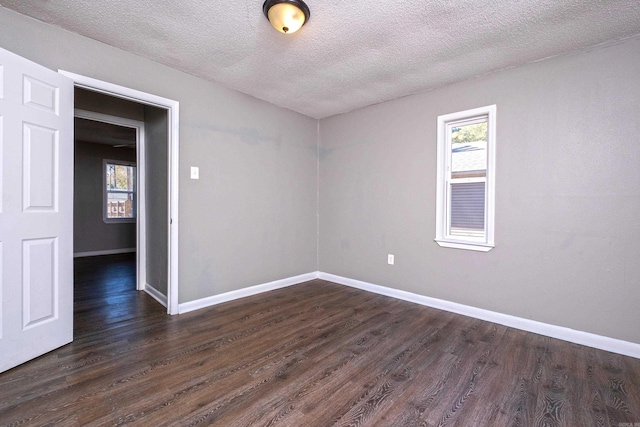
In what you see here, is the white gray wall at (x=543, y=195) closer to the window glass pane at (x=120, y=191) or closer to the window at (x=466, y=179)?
the window at (x=466, y=179)

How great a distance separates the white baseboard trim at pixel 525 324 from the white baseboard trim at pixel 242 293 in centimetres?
98

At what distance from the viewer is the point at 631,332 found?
2.22 meters

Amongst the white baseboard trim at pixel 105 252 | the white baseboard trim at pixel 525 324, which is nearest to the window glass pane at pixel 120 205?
the white baseboard trim at pixel 105 252

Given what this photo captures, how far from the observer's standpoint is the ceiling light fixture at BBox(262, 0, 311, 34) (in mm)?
1853

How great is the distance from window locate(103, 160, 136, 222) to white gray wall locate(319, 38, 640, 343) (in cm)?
624

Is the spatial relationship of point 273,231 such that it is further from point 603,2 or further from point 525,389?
point 603,2

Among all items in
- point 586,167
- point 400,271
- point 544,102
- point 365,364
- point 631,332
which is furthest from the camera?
point 400,271

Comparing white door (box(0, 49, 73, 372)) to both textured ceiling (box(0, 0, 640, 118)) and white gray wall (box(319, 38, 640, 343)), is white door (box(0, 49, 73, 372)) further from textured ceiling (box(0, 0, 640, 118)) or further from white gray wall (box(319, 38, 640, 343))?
white gray wall (box(319, 38, 640, 343))

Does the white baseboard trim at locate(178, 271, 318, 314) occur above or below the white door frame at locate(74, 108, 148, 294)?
below

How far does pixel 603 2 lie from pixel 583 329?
242 cm

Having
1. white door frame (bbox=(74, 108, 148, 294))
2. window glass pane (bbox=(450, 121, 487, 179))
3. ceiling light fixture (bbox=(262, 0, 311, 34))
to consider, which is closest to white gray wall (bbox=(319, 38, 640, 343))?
window glass pane (bbox=(450, 121, 487, 179))

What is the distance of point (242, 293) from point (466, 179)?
114 inches

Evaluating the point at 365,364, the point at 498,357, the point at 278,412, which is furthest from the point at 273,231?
the point at 498,357

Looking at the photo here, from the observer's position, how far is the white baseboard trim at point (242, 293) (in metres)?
3.09
